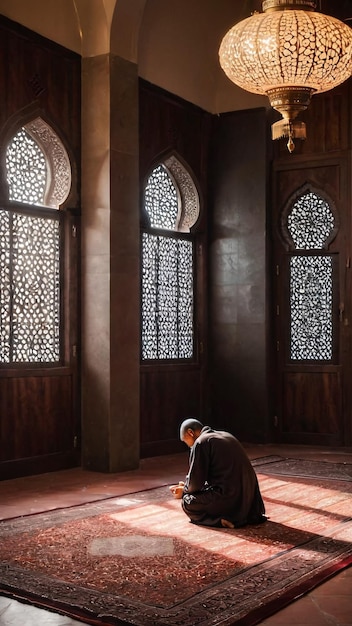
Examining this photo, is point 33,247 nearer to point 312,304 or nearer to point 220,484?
point 220,484

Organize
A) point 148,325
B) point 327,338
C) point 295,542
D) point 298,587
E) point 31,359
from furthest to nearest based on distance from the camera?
point 327,338, point 148,325, point 31,359, point 295,542, point 298,587

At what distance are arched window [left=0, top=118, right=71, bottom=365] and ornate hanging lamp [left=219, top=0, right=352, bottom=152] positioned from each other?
222 centimetres

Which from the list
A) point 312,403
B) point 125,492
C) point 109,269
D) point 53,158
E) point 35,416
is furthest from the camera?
point 312,403

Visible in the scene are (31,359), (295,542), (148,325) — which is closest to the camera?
(295,542)

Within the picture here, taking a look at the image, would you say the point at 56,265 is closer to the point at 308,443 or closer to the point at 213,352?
the point at 213,352

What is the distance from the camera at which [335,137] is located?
27.9 feet

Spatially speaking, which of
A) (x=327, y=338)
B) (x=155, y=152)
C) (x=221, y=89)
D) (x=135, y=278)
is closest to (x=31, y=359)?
(x=135, y=278)

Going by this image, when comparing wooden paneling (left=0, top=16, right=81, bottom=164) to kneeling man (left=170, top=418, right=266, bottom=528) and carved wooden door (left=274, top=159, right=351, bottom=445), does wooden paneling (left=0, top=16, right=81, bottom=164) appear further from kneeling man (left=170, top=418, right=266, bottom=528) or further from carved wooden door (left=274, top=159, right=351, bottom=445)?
kneeling man (left=170, top=418, right=266, bottom=528)

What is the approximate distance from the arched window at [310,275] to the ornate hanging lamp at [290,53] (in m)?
3.42

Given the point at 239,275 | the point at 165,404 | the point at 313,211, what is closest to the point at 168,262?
the point at 239,275

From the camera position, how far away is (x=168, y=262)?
8305mm

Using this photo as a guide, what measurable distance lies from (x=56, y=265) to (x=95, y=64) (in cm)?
173

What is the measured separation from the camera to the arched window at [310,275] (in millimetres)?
8508

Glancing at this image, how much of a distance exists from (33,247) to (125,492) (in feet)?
6.93
